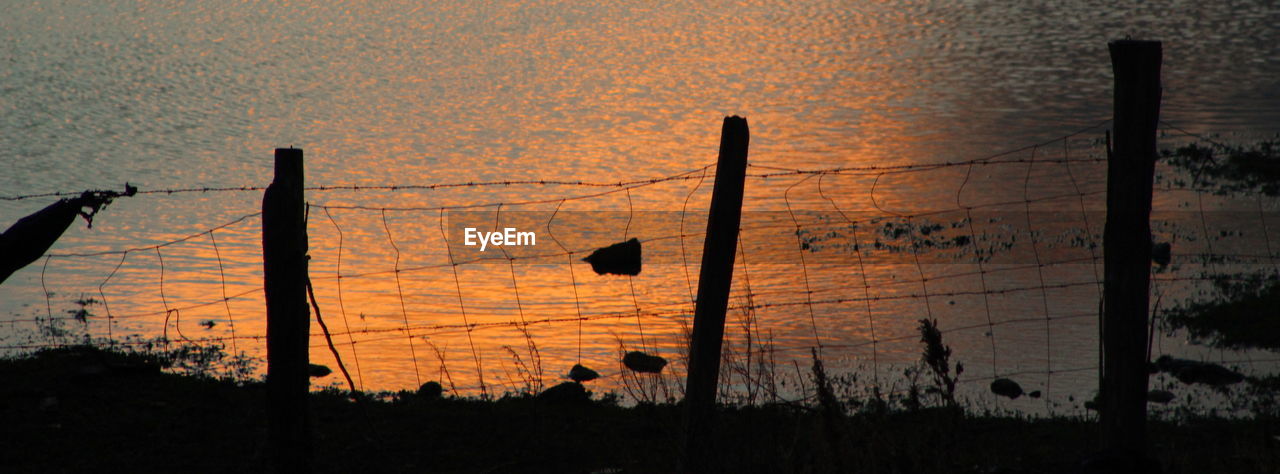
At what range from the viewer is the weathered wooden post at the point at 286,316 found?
6.63 m

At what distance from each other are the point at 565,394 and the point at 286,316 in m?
3.46

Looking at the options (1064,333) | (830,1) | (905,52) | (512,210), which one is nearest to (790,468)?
(1064,333)

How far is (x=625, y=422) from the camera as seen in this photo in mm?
9117

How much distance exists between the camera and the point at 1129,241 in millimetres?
5781

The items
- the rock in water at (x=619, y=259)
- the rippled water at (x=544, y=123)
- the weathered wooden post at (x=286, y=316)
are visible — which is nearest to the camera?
the weathered wooden post at (x=286, y=316)

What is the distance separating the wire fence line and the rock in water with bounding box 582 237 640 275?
0.94 ft

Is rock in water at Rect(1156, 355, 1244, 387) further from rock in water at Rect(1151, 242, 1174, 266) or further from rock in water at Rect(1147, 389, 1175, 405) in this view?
rock in water at Rect(1151, 242, 1174, 266)

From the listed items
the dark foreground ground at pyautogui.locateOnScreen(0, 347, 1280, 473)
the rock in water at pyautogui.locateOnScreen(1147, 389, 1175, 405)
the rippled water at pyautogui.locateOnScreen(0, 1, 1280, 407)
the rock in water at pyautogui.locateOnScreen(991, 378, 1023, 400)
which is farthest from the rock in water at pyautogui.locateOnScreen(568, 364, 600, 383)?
the rock in water at pyautogui.locateOnScreen(1147, 389, 1175, 405)

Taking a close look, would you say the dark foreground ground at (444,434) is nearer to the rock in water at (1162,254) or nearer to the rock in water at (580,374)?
the rock in water at (580,374)

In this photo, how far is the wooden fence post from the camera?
577cm

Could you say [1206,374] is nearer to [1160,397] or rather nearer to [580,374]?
[1160,397]

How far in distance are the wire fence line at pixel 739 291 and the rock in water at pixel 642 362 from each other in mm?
154

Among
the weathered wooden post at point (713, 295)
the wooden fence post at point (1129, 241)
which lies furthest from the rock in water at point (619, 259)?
the wooden fence post at point (1129, 241)

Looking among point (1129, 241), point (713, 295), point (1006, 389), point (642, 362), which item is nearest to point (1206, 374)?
point (1006, 389)
